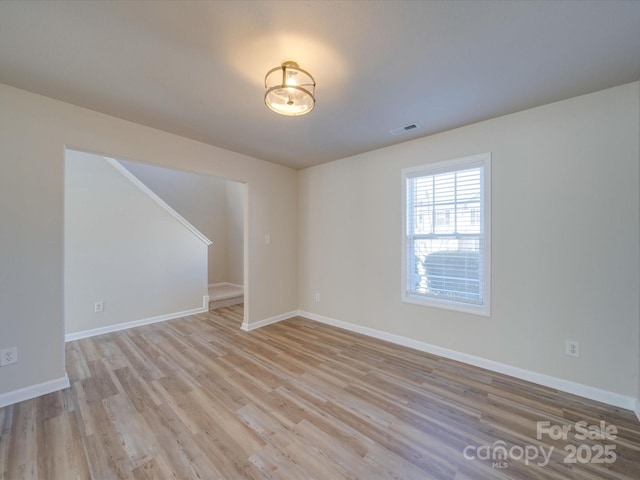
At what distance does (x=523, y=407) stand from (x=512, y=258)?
1.25 meters

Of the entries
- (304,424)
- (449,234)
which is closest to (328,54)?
(449,234)

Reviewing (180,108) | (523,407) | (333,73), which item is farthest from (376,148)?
(523,407)

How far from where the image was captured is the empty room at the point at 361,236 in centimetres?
146

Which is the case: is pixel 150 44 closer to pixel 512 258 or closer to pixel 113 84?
pixel 113 84

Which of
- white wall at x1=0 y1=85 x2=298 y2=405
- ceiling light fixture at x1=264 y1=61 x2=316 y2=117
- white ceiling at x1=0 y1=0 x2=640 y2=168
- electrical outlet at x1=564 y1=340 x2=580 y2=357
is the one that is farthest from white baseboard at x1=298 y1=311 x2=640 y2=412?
white wall at x1=0 y1=85 x2=298 y2=405

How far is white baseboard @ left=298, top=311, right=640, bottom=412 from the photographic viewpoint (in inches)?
77.7

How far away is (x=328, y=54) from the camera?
163cm

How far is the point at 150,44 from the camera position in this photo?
61.2 inches

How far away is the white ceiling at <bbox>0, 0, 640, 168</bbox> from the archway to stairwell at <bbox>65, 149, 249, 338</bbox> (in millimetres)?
3727

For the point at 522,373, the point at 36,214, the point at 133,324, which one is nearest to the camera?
the point at 36,214

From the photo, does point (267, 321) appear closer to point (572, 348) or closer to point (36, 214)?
point (36, 214)

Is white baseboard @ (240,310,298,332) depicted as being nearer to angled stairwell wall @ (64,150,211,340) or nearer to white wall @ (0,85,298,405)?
angled stairwell wall @ (64,150,211,340)

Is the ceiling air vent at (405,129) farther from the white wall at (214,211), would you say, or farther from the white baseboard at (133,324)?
the white wall at (214,211)

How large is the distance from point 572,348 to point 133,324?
206 inches
